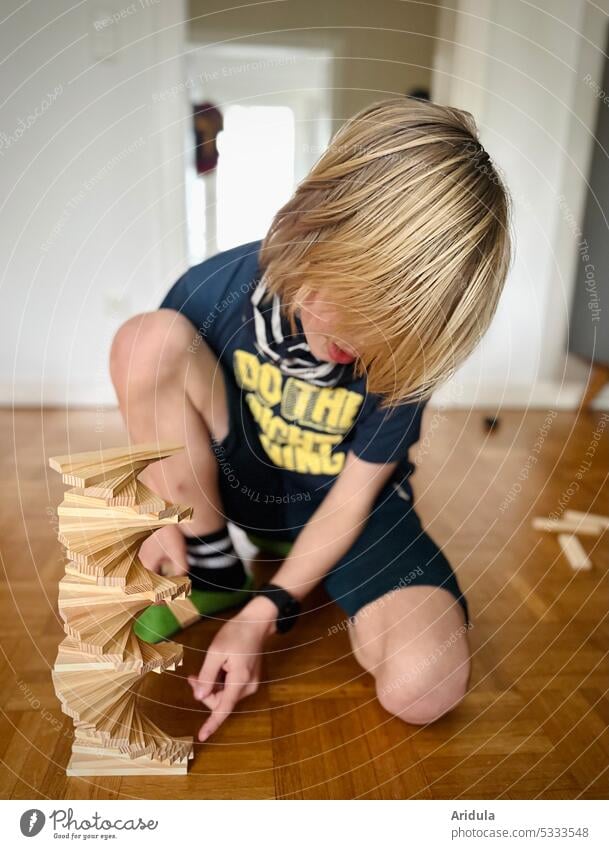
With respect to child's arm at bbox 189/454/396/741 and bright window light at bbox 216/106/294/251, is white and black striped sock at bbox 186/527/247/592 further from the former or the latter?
bright window light at bbox 216/106/294/251

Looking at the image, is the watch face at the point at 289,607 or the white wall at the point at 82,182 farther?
the watch face at the point at 289,607

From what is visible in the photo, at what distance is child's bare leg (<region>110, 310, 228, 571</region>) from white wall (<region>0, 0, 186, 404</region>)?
0.08 metres

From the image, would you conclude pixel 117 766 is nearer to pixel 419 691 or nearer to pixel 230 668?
pixel 230 668

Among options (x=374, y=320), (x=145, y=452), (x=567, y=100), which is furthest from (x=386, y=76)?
(x=145, y=452)

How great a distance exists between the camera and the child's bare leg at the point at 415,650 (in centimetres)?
53

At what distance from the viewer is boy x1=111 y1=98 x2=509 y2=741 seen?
0.45 m

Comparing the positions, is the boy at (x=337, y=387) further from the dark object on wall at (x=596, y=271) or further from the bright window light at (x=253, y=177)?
the dark object on wall at (x=596, y=271)

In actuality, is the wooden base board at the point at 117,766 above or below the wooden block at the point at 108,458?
below

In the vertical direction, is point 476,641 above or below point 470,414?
above

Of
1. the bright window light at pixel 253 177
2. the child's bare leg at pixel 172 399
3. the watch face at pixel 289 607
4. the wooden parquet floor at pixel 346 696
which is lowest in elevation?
the wooden parquet floor at pixel 346 696

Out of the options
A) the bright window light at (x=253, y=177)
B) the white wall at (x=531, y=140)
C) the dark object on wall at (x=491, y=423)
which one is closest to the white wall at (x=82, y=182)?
the bright window light at (x=253, y=177)

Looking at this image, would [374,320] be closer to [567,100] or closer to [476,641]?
[476,641]

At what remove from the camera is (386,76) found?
2.10 m

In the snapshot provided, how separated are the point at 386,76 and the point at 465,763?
2049 mm
